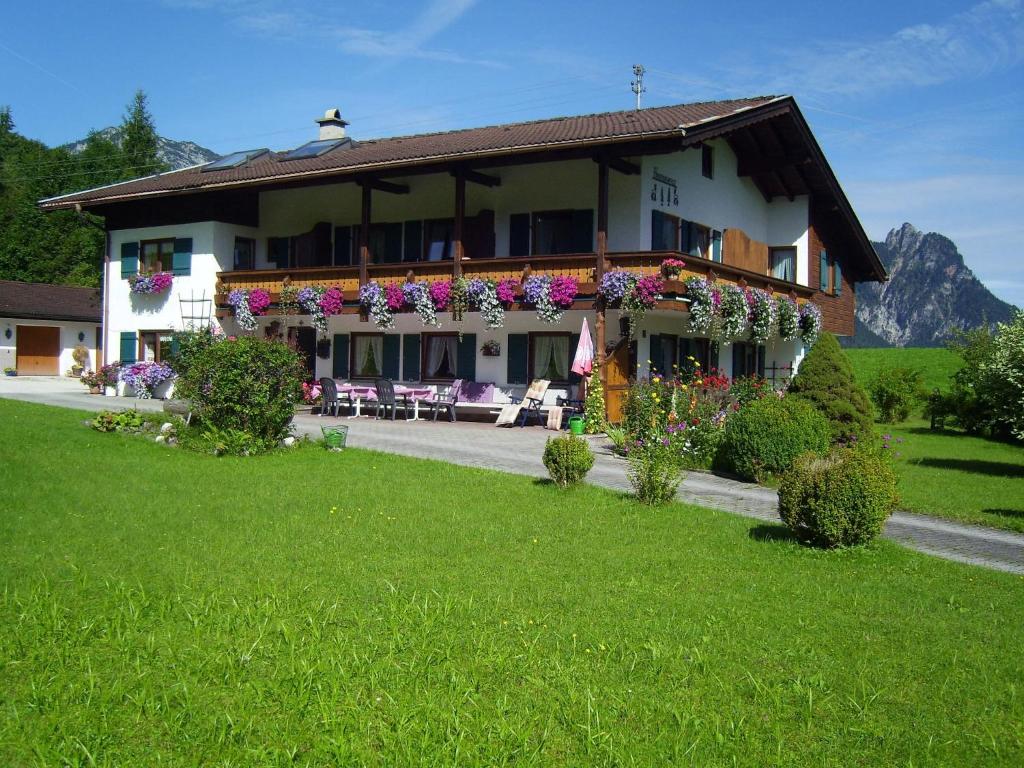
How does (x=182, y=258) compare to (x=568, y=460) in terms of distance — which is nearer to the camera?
(x=568, y=460)

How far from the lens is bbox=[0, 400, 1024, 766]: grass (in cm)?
423

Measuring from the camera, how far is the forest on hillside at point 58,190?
5322 cm

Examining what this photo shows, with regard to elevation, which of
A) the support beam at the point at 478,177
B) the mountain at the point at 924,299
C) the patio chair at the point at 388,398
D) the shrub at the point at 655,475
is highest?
the mountain at the point at 924,299

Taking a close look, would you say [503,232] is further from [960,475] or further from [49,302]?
[49,302]

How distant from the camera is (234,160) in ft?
90.8

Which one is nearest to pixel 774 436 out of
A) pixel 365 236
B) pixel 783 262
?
pixel 365 236

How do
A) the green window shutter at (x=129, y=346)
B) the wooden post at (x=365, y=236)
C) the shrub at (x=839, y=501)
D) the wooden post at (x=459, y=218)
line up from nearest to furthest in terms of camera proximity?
the shrub at (x=839, y=501)
the wooden post at (x=459, y=218)
the wooden post at (x=365, y=236)
the green window shutter at (x=129, y=346)

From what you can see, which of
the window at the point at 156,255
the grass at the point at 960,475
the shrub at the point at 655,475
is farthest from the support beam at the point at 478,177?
the shrub at the point at 655,475

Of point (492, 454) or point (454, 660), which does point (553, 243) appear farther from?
point (454, 660)

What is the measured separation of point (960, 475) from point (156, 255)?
21801 mm

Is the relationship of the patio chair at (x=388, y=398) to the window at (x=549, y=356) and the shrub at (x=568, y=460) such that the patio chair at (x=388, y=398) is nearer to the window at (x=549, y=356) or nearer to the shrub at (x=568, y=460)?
the window at (x=549, y=356)

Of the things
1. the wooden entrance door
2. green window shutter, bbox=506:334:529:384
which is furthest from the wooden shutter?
the wooden entrance door

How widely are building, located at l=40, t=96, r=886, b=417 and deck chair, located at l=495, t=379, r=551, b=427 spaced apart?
65 centimetres

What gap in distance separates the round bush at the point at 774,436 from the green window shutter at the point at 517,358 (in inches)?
334
